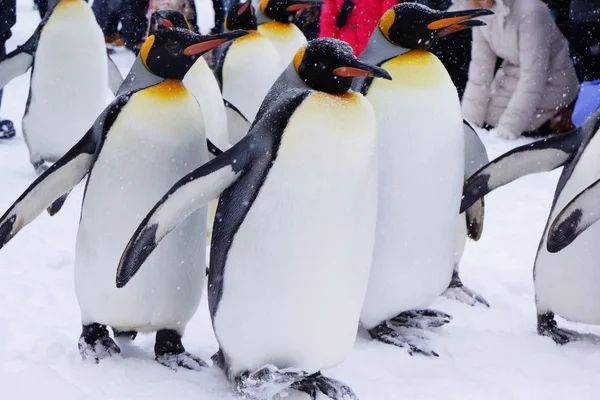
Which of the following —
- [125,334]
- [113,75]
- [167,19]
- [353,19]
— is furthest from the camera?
[353,19]

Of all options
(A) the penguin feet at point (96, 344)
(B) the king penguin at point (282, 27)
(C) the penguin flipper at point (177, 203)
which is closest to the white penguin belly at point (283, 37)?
(B) the king penguin at point (282, 27)

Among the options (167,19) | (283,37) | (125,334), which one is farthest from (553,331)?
(283,37)

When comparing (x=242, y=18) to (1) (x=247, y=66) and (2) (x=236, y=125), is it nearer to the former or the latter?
(1) (x=247, y=66)

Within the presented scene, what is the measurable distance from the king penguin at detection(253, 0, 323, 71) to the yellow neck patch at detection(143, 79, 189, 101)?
5.80 ft

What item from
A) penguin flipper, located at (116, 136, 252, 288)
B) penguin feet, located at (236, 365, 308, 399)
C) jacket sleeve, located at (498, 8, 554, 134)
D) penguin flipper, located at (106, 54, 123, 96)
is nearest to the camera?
→ penguin flipper, located at (116, 136, 252, 288)

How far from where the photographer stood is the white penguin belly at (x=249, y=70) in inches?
129

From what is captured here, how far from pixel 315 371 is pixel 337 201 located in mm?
401

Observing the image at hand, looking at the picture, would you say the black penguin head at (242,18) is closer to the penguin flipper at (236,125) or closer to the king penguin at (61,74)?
the penguin flipper at (236,125)

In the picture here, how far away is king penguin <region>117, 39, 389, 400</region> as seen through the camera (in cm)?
163

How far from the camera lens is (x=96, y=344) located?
1.99m

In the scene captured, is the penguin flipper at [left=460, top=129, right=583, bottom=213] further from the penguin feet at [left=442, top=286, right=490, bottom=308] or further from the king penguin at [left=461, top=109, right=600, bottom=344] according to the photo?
the penguin feet at [left=442, top=286, right=490, bottom=308]

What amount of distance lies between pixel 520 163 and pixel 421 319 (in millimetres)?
513

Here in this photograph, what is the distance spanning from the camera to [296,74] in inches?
69.2

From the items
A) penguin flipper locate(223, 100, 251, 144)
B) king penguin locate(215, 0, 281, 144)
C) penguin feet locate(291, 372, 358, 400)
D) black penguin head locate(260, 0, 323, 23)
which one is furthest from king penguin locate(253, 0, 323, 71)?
penguin feet locate(291, 372, 358, 400)
